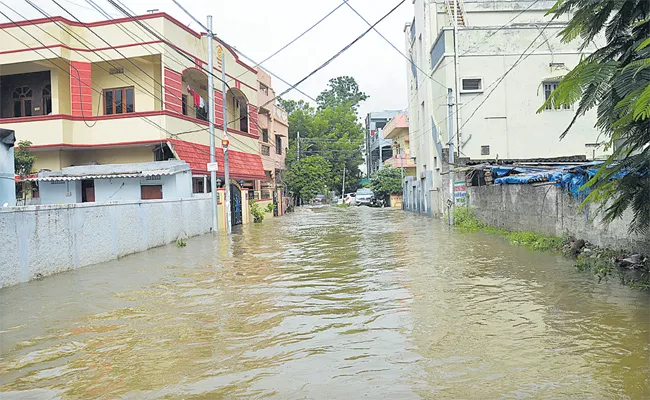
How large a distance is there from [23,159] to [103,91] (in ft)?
16.0

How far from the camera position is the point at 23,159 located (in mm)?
20547

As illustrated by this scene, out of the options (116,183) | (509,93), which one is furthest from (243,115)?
(509,93)

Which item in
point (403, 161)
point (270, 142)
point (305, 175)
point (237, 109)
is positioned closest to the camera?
point (237, 109)

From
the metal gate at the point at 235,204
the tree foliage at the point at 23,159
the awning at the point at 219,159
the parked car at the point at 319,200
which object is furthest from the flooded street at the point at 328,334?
the parked car at the point at 319,200

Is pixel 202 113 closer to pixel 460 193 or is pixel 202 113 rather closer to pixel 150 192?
pixel 150 192

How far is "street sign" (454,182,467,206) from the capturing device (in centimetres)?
2440

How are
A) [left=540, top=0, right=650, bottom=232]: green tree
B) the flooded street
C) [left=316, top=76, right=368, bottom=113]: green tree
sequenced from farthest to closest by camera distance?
1. [left=316, top=76, right=368, bottom=113]: green tree
2. [left=540, top=0, right=650, bottom=232]: green tree
3. the flooded street

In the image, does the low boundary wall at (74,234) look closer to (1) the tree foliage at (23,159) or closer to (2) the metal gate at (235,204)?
(1) the tree foliage at (23,159)

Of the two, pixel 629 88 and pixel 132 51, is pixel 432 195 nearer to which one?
pixel 132 51

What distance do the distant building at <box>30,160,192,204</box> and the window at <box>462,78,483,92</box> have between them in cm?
1368

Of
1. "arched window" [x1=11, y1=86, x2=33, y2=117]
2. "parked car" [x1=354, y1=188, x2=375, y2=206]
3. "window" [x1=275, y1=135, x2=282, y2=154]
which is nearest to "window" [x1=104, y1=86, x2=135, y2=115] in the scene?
"arched window" [x1=11, y1=86, x2=33, y2=117]

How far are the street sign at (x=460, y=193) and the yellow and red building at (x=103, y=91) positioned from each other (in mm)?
11094

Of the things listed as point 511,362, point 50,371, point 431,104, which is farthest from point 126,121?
point 511,362

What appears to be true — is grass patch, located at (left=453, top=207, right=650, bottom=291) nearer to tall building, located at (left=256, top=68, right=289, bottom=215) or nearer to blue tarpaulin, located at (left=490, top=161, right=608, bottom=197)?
blue tarpaulin, located at (left=490, top=161, right=608, bottom=197)
